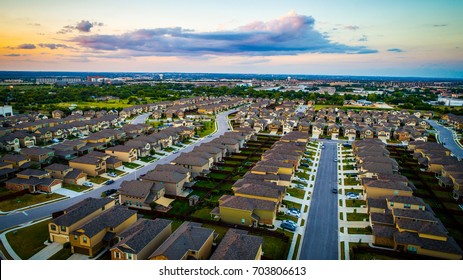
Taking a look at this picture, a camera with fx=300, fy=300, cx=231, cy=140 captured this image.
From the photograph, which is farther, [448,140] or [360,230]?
[448,140]

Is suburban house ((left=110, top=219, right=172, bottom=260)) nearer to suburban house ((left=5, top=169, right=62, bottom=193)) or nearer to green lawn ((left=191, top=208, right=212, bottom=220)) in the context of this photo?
green lawn ((left=191, top=208, right=212, bottom=220))

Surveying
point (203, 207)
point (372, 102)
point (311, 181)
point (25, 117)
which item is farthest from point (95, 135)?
point (372, 102)

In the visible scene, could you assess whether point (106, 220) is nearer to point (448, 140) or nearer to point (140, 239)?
point (140, 239)

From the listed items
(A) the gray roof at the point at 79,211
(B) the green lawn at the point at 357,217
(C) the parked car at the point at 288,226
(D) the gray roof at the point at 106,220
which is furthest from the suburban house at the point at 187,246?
(B) the green lawn at the point at 357,217

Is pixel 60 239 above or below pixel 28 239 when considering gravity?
above

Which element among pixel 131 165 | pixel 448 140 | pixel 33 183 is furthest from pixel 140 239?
pixel 448 140

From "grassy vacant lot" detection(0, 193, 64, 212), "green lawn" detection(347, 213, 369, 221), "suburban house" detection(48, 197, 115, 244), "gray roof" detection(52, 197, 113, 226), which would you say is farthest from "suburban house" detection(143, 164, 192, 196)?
"green lawn" detection(347, 213, 369, 221)
